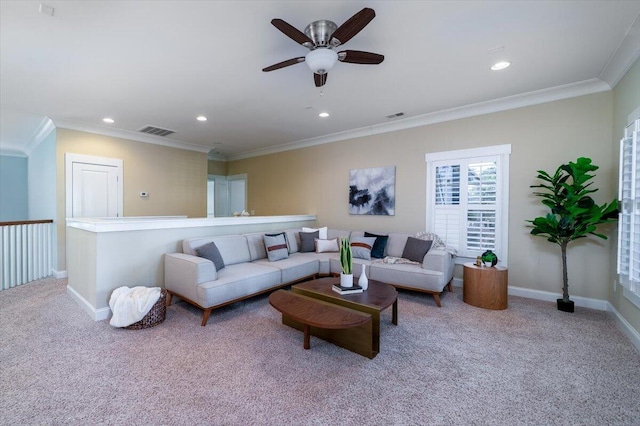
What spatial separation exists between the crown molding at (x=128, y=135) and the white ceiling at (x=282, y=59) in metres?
0.08

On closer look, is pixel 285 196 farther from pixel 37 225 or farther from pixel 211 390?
pixel 211 390

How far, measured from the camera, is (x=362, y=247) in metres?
4.45

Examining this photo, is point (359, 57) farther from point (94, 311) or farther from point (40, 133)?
point (40, 133)

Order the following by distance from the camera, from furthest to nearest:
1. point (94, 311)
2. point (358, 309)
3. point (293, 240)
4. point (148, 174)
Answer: point (148, 174) < point (293, 240) < point (94, 311) < point (358, 309)

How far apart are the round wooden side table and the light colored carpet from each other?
26cm

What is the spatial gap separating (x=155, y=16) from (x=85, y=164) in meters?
4.17

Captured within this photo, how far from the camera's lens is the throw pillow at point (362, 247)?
4387 mm

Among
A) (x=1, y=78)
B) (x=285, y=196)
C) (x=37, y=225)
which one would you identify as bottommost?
(x=37, y=225)

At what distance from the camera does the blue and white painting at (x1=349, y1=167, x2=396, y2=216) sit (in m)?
4.96

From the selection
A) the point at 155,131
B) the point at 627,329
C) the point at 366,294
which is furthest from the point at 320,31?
the point at 155,131

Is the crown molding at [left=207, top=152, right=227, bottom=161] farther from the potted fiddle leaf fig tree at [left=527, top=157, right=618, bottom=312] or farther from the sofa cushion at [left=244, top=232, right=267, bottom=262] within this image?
the potted fiddle leaf fig tree at [left=527, top=157, right=618, bottom=312]

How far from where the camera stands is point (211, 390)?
6.26 ft

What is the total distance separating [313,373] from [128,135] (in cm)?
578

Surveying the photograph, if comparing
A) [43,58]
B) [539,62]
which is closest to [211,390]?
[43,58]
